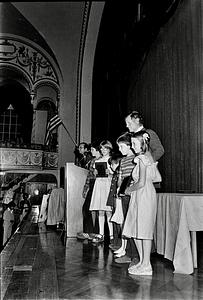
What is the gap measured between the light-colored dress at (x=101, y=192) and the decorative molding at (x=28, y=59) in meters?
11.4

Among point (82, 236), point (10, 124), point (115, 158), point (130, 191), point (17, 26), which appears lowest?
point (82, 236)

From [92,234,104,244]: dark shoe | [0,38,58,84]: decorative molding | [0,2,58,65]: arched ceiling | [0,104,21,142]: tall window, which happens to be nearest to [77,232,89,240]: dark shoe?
[92,234,104,244]: dark shoe

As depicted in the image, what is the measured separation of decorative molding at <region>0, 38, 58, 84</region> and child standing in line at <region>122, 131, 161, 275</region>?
13.0m

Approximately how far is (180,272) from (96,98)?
7.90 meters

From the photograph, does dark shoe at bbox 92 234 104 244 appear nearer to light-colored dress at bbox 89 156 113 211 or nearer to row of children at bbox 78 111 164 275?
row of children at bbox 78 111 164 275

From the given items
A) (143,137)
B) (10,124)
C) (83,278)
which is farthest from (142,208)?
(10,124)

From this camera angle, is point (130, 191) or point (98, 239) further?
point (98, 239)

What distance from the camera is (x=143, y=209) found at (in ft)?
9.95

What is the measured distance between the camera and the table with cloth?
10.1 ft

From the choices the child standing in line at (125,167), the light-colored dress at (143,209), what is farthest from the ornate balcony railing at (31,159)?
the light-colored dress at (143,209)

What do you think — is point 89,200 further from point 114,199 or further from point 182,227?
point 182,227

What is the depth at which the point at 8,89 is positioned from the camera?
1886cm

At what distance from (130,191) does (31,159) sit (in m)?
13.4

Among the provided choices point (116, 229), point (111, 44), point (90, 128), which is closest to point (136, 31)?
point (111, 44)
